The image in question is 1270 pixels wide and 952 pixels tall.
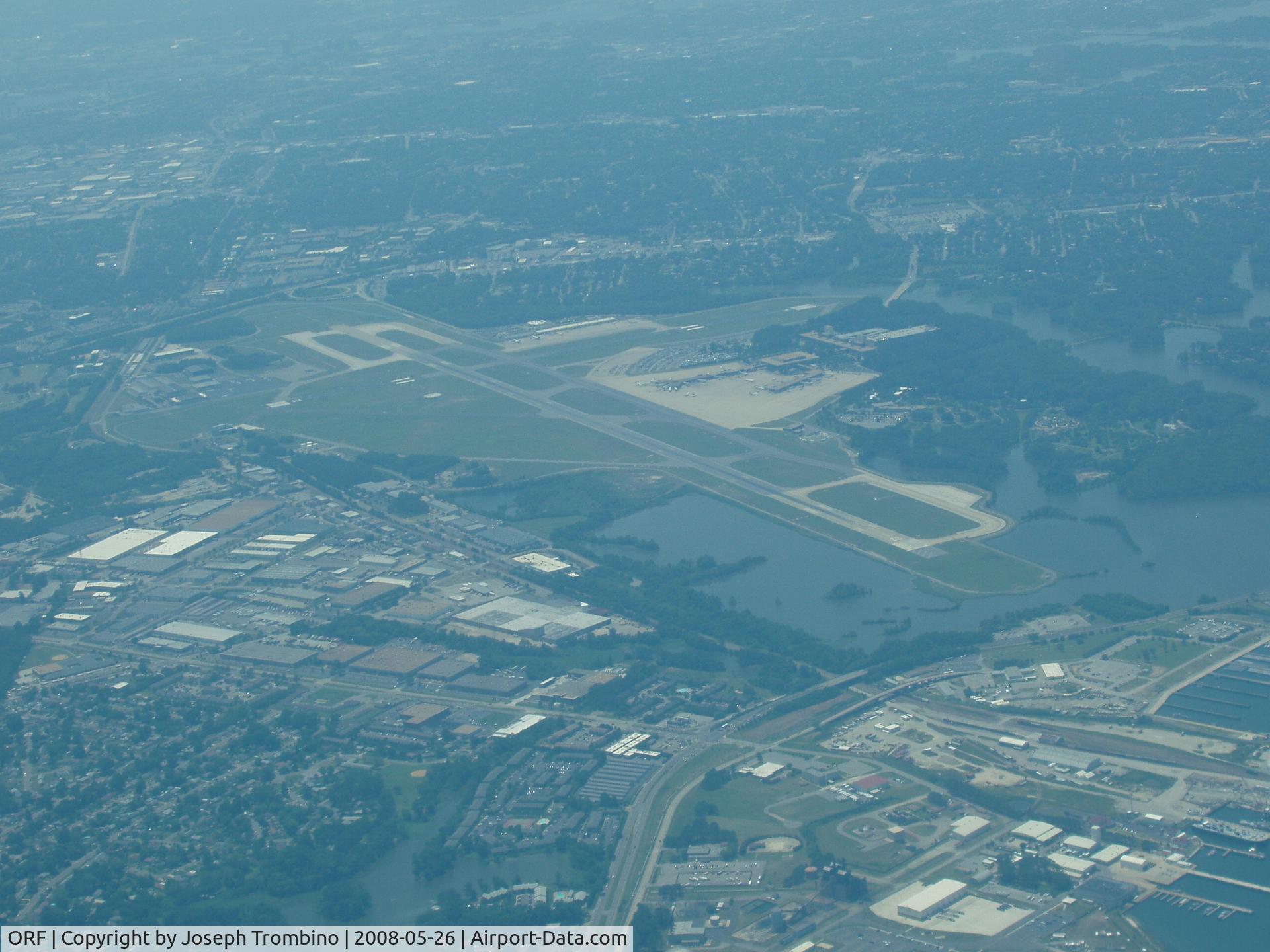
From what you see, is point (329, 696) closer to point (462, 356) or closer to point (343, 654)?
point (343, 654)

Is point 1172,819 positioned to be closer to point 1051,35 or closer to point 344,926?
point 344,926

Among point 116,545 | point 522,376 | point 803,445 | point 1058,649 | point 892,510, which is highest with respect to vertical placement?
point 522,376

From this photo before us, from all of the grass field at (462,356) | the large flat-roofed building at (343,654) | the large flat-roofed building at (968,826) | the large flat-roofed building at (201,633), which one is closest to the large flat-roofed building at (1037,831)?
the large flat-roofed building at (968,826)

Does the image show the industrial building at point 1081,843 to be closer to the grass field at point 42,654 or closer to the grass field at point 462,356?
the grass field at point 42,654

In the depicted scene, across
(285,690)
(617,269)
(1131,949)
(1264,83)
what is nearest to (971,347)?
(617,269)

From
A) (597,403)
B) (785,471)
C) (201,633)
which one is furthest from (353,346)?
(201,633)
